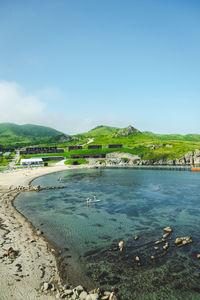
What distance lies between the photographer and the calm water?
21656 millimetres

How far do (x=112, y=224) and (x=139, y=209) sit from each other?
12.1 m

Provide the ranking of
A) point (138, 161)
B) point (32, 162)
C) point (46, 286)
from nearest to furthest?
point (46, 286), point (32, 162), point (138, 161)

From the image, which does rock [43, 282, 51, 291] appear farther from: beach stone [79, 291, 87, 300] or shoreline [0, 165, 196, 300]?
beach stone [79, 291, 87, 300]

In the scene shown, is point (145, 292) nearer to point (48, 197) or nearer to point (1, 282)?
point (1, 282)

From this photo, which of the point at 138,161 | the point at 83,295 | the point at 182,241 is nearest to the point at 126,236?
the point at 182,241

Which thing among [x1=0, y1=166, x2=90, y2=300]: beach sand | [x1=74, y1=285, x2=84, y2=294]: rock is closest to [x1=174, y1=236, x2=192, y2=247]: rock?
[x1=74, y1=285, x2=84, y2=294]: rock

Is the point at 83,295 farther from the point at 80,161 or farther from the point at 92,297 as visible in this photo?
the point at 80,161

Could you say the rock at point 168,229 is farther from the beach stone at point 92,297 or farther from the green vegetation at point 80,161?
the green vegetation at point 80,161

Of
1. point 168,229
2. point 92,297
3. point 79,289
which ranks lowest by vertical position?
point 168,229

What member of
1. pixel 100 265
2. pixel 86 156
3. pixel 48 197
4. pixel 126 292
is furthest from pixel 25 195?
pixel 86 156

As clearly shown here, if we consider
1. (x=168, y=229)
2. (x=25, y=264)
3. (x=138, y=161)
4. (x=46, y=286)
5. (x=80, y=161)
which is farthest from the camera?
(x=80, y=161)

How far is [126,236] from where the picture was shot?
3309cm

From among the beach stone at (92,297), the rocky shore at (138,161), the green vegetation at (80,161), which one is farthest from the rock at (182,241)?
the green vegetation at (80,161)

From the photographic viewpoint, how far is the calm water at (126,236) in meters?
21.7
